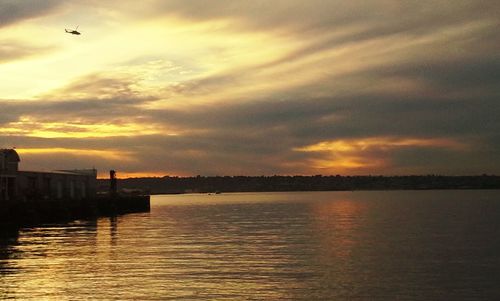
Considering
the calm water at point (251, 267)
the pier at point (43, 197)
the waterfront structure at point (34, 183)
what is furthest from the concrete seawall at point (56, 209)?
the calm water at point (251, 267)

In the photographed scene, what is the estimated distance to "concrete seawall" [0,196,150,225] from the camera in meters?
83.6

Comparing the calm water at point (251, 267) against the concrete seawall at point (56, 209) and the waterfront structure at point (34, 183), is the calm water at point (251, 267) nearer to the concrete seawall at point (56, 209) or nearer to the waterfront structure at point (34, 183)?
the concrete seawall at point (56, 209)

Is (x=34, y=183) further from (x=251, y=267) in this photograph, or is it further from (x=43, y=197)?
(x=251, y=267)

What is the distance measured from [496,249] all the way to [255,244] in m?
20.2

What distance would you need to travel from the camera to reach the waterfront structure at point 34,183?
9431 centimetres

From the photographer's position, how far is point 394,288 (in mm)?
33344

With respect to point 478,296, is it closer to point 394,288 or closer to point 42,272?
point 394,288

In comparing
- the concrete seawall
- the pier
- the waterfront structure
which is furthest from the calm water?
the waterfront structure

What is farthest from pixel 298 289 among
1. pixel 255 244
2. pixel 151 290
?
pixel 255 244

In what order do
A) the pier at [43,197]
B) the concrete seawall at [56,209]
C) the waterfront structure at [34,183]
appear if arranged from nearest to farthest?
the concrete seawall at [56,209], the pier at [43,197], the waterfront structure at [34,183]

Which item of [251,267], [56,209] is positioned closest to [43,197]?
[56,209]

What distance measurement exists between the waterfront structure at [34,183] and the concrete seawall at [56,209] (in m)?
2.72

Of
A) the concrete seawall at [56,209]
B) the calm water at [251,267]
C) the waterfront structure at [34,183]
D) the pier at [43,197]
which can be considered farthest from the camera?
the waterfront structure at [34,183]

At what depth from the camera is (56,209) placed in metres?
97.6
